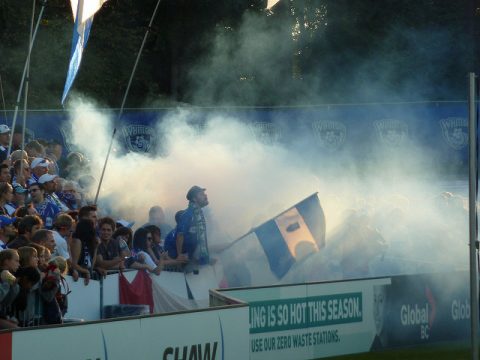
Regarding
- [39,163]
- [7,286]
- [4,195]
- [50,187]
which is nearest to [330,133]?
[39,163]

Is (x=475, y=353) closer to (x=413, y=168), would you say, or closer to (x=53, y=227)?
(x=53, y=227)

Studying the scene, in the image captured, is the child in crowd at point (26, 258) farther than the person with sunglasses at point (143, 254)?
No

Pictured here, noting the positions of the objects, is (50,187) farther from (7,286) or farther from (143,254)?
(7,286)

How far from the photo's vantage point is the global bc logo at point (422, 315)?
1295cm

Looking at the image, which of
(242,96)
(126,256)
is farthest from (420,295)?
(242,96)

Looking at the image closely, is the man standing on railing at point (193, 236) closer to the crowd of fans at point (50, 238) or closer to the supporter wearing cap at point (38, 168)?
the crowd of fans at point (50, 238)

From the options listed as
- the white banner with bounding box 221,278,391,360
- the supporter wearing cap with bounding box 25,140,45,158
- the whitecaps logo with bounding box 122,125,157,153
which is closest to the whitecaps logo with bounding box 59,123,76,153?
the whitecaps logo with bounding box 122,125,157,153

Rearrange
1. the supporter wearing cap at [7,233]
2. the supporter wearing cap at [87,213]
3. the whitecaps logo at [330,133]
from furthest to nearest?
the whitecaps logo at [330,133], the supporter wearing cap at [87,213], the supporter wearing cap at [7,233]

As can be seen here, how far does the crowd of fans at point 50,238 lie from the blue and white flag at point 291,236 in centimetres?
137

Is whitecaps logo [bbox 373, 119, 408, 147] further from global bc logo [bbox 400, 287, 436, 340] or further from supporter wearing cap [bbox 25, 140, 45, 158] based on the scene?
supporter wearing cap [bbox 25, 140, 45, 158]

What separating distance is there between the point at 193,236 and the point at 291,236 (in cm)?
138

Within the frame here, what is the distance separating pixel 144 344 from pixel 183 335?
44cm

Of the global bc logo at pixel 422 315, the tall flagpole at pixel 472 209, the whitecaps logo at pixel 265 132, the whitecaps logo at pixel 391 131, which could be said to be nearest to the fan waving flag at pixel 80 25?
the tall flagpole at pixel 472 209

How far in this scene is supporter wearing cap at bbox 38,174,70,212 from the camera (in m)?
11.6
